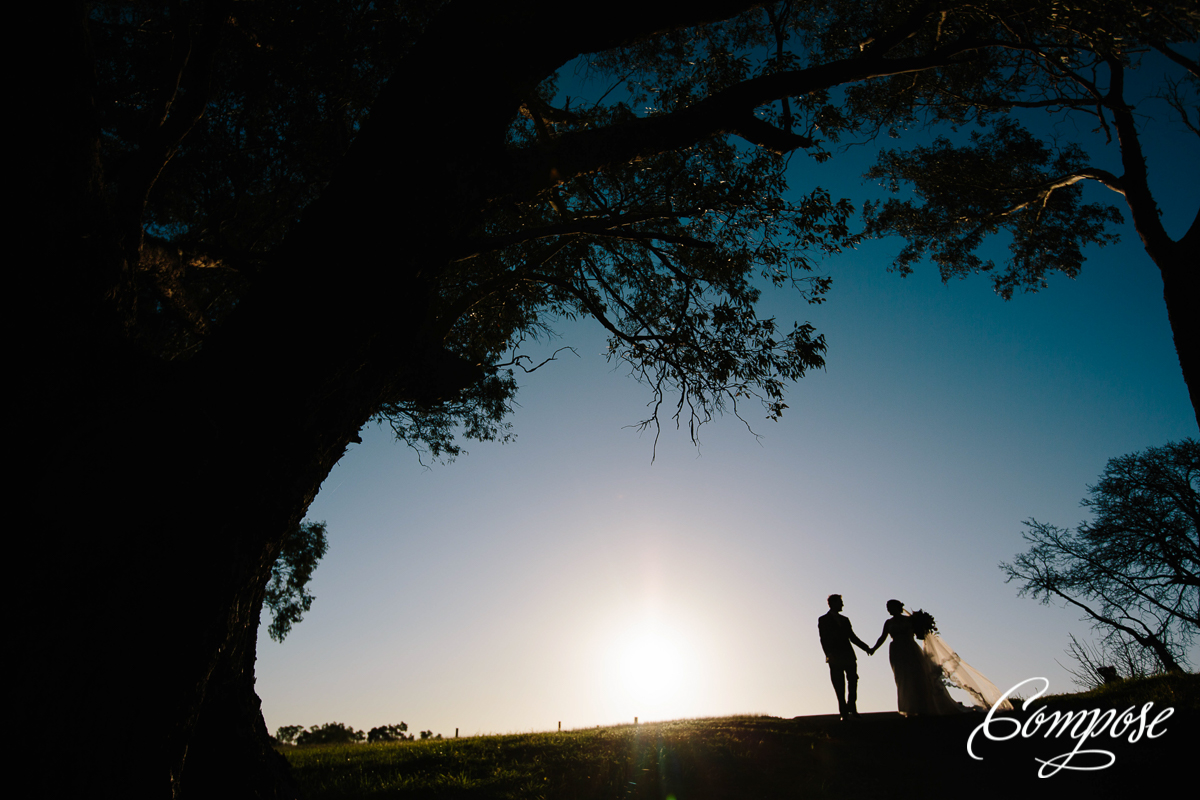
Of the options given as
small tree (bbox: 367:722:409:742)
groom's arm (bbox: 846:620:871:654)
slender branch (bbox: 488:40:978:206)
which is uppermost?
slender branch (bbox: 488:40:978:206)

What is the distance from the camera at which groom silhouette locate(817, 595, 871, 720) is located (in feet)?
32.1

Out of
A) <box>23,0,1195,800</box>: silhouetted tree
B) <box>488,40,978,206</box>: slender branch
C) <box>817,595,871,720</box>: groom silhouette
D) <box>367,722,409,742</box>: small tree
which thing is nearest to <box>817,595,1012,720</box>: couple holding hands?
<box>817,595,871,720</box>: groom silhouette

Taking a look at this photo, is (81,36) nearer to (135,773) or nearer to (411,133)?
(411,133)

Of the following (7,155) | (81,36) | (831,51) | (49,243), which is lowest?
(49,243)

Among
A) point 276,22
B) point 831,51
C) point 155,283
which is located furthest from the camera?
point 831,51

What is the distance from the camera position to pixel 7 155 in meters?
3.11

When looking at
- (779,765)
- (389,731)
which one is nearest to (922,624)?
(779,765)

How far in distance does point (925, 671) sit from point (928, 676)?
79 millimetres

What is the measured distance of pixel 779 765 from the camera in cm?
755

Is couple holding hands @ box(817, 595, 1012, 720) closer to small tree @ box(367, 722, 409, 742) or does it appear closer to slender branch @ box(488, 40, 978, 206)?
slender branch @ box(488, 40, 978, 206)

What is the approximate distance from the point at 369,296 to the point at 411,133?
1.28 metres

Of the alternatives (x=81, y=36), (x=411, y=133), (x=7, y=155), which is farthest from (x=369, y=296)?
(x=81, y=36)

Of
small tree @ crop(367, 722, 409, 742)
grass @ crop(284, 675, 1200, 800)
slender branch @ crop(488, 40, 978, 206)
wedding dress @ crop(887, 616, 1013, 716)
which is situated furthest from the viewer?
small tree @ crop(367, 722, 409, 742)

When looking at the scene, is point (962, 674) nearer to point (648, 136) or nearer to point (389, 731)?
point (648, 136)
